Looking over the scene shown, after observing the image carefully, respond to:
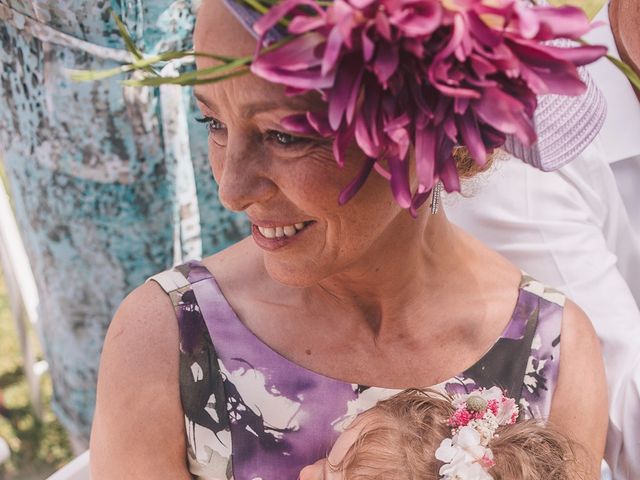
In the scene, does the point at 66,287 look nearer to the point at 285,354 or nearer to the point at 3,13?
the point at 3,13

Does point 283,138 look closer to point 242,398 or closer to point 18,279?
point 242,398

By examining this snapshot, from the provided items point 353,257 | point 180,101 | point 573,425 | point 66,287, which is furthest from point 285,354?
point 66,287

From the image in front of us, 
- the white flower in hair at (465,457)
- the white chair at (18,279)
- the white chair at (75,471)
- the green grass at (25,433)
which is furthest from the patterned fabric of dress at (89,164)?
the white flower in hair at (465,457)

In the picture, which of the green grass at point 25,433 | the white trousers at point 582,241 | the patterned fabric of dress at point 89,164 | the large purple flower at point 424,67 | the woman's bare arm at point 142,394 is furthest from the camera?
the green grass at point 25,433

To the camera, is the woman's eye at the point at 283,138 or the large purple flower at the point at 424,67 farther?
the woman's eye at the point at 283,138

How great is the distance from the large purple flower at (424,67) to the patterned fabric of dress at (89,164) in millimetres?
1277

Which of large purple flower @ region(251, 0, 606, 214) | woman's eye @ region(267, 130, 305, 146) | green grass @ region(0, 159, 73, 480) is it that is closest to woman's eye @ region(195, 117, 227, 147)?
woman's eye @ region(267, 130, 305, 146)

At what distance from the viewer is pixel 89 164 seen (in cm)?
242

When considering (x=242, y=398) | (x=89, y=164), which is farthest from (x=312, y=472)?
(x=89, y=164)

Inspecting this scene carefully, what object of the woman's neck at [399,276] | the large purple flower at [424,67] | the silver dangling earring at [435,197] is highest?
the large purple flower at [424,67]

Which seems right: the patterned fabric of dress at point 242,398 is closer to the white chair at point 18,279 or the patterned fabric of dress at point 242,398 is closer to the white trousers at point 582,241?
the white trousers at point 582,241

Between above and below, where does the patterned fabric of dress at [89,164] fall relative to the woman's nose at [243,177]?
below

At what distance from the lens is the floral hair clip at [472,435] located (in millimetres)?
1491

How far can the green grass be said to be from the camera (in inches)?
137
